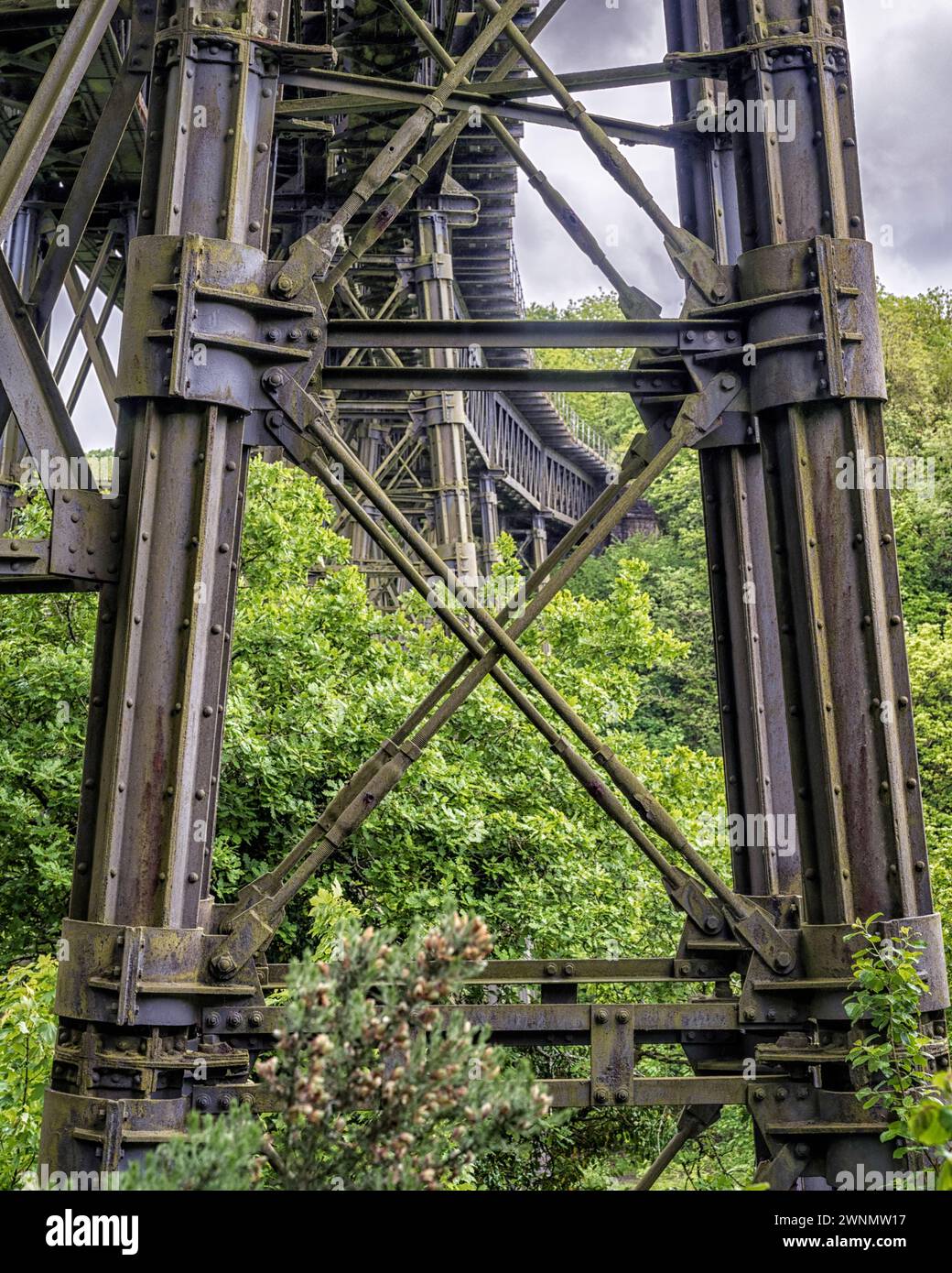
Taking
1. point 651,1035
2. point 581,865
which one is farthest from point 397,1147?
point 581,865

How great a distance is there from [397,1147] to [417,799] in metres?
7.79

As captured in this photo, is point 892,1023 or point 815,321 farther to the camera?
point 815,321

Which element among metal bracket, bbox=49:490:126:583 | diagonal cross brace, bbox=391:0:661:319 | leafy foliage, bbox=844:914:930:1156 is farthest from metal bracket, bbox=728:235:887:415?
metal bracket, bbox=49:490:126:583

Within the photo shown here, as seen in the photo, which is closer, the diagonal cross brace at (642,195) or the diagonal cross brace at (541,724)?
the diagonal cross brace at (541,724)

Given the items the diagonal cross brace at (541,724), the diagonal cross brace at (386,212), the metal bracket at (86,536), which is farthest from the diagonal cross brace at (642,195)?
the metal bracket at (86,536)

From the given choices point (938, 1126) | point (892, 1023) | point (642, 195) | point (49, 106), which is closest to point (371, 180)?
point (642, 195)

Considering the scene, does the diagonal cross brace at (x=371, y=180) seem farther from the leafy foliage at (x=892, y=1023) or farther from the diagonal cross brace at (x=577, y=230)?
the leafy foliage at (x=892, y=1023)

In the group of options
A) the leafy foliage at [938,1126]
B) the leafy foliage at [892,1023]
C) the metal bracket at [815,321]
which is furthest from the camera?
the metal bracket at [815,321]

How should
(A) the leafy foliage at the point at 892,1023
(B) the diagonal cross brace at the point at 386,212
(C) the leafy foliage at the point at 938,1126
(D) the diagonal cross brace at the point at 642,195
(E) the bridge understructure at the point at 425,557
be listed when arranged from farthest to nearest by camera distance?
(D) the diagonal cross brace at the point at 642,195 < (B) the diagonal cross brace at the point at 386,212 < (E) the bridge understructure at the point at 425,557 < (A) the leafy foliage at the point at 892,1023 < (C) the leafy foliage at the point at 938,1126

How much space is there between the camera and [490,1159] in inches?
336

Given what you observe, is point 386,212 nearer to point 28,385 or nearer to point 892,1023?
point 28,385

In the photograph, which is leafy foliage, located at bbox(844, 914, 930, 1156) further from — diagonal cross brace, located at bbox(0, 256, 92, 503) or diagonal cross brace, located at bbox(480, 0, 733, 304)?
diagonal cross brace, located at bbox(0, 256, 92, 503)

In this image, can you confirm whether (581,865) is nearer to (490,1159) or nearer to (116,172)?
(490,1159)

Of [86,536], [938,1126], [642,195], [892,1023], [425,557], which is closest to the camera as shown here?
[938,1126]
